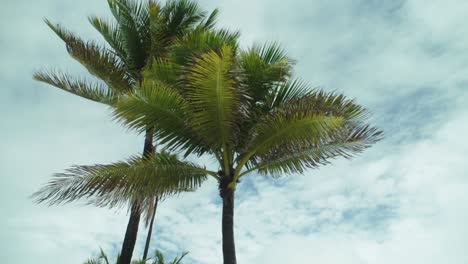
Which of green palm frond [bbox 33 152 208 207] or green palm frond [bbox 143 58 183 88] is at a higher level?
green palm frond [bbox 143 58 183 88]

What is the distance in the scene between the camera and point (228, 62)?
692cm

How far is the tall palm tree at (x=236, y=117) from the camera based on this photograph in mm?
7039

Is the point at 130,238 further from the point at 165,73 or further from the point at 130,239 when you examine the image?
the point at 165,73

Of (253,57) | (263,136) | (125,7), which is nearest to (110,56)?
(125,7)

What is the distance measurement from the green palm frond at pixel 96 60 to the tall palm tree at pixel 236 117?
11.0ft

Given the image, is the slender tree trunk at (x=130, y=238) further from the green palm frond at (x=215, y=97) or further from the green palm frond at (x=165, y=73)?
the green palm frond at (x=215, y=97)

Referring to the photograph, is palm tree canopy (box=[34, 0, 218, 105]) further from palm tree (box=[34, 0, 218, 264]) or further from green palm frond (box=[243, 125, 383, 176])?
green palm frond (box=[243, 125, 383, 176])

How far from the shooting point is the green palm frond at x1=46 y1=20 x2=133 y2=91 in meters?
11.0

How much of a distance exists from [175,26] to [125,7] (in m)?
1.51

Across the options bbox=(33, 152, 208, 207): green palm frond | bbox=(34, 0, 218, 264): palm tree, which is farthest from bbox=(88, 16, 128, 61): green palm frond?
bbox=(33, 152, 208, 207): green palm frond

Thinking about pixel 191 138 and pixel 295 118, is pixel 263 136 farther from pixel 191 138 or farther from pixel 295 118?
pixel 191 138

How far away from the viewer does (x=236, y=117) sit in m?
7.57

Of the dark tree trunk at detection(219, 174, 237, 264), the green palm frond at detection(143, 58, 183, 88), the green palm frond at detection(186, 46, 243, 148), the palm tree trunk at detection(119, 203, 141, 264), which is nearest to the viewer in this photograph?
the green palm frond at detection(186, 46, 243, 148)

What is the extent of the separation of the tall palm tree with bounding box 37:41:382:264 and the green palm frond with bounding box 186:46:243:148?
0.02 meters
